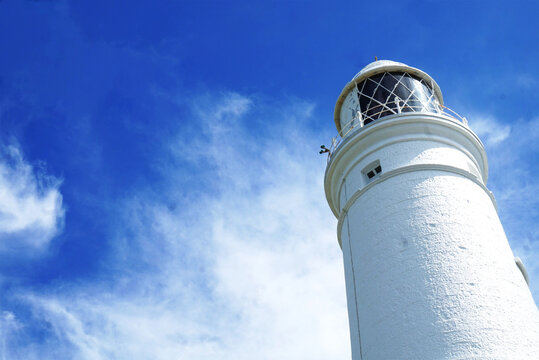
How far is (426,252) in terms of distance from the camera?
9453 mm

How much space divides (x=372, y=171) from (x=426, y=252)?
2.98m

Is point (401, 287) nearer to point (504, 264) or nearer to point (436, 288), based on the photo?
point (436, 288)

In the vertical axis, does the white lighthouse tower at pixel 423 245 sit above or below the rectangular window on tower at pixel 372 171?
below

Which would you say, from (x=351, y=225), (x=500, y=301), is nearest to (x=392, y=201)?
(x=351, y=225)

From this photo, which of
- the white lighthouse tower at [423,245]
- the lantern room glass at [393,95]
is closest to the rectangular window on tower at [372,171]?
the white lighthouse tower at [423,245]

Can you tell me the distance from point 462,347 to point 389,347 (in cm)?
122

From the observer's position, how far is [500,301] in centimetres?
877

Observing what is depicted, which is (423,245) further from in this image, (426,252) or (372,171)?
(372,171)

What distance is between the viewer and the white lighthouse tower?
8445mm

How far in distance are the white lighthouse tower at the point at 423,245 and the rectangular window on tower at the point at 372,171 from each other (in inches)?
1.0

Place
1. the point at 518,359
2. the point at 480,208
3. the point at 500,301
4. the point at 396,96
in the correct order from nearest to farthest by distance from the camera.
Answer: the point at 518,359 → the point at 500,301 → the point at 480,208 → the point at 396,96

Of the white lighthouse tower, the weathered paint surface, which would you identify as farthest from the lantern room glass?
the weathered paint surface

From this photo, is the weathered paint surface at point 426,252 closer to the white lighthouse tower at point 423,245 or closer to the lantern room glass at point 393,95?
the white lighthouse tower at point 423,245

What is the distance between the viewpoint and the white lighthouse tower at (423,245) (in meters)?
8.45
